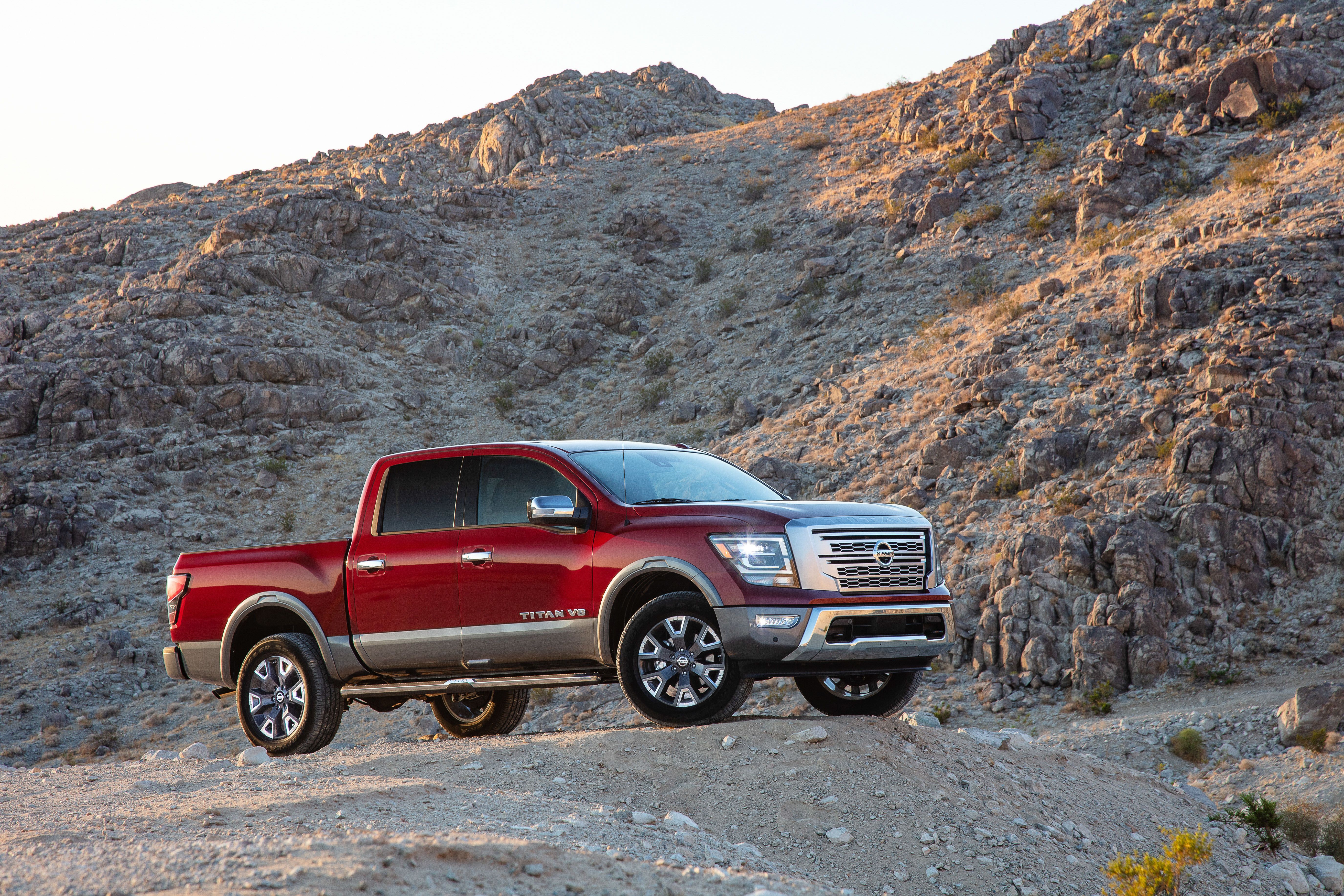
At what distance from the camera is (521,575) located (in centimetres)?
767

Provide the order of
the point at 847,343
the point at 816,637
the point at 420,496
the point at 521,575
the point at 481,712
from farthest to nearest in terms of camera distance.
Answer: the point at 847,343 → the point at 481,712 → the point at 420,496 → the point at 521,575 → the point at 816,637

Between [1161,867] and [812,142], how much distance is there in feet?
117

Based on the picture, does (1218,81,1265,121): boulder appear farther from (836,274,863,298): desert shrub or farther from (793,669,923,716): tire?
(793,669,923,716): tire

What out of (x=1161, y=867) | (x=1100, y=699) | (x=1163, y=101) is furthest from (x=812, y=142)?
(x=1161, y=867)

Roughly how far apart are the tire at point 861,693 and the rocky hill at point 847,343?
229 inches

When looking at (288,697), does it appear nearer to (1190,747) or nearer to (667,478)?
(667,478)

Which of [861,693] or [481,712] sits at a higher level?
[861,693]

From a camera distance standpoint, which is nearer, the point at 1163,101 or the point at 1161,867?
the point at 1161,867

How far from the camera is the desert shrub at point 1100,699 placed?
1281cm

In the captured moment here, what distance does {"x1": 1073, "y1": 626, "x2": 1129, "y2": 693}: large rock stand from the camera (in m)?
13.3

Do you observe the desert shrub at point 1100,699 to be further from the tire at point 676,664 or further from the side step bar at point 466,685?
the side step bar at point 466,685

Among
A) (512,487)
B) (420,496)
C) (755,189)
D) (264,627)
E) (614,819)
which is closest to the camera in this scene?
(614,819)

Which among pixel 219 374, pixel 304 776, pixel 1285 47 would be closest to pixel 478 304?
pixel 219 374

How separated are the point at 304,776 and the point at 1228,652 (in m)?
11.5
